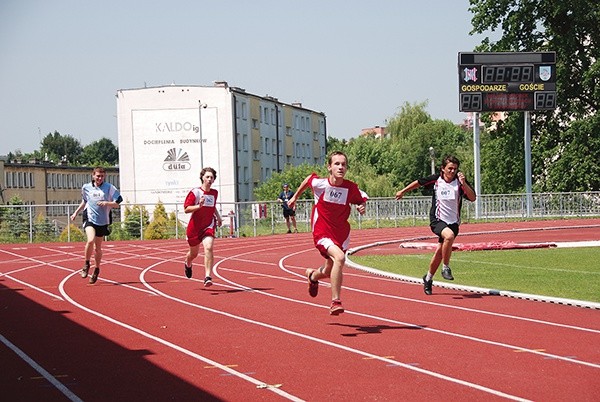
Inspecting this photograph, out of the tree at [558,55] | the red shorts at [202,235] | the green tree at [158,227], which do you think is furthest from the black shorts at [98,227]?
the tree at [558,55]

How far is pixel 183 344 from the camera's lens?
10.1 meters

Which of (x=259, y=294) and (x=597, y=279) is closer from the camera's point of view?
(x=259, y=294)

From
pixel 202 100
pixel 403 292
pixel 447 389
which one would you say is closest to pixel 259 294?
pixel 403 292

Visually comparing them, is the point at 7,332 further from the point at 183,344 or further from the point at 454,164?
the point at 454,164

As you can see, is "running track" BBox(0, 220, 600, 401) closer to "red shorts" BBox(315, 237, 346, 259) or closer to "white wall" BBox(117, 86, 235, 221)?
"red shorts" BBox(315, 237, 346, 259)

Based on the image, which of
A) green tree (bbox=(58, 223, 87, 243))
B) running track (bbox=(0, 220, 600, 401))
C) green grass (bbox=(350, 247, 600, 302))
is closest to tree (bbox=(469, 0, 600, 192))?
green tree (bbox=(58, 223, 87, 243))

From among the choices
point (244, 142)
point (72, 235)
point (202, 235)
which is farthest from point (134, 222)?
point (244, 142)

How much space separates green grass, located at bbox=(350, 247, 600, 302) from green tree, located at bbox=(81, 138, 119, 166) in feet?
444

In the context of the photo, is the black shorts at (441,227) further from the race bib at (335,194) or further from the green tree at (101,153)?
the green tree at (101,153)

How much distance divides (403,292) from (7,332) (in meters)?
6.13

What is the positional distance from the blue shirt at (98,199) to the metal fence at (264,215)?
1928 centimetres

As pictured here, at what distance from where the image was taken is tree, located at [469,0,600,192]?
170ft

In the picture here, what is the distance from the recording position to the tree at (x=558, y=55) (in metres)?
51.7

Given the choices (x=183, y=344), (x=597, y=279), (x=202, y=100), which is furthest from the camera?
(x=202, y=100)
